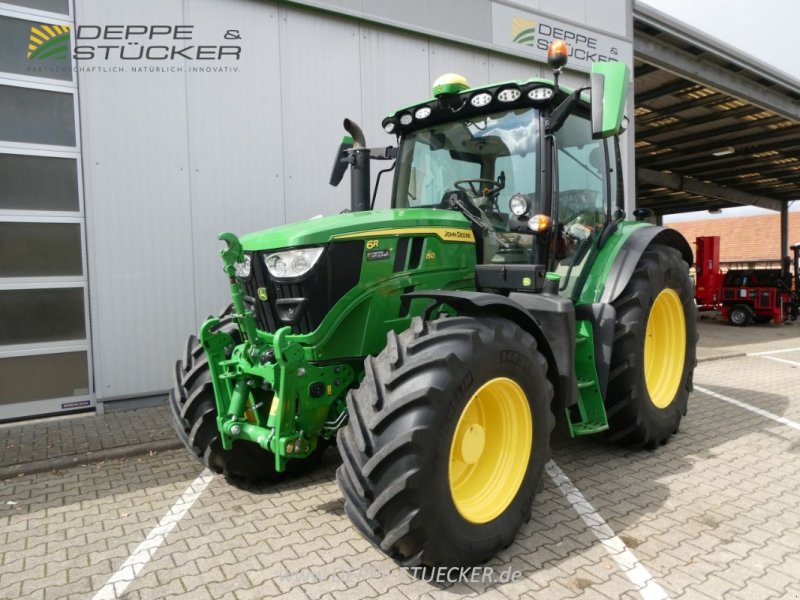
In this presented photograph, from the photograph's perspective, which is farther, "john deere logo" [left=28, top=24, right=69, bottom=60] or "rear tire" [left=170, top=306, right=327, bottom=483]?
"john deere logo" [left=28, top=24, right=69, bottom=60]

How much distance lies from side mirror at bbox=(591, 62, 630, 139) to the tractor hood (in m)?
0.96

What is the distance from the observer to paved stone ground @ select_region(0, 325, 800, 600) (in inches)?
105

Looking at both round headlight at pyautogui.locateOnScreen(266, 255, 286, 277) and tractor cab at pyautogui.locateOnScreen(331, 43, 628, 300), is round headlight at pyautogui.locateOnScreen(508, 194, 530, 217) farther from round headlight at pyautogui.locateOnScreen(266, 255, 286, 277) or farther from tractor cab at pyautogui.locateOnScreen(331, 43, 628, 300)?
round headlight at pyautogui.locateOnScreen(266, 255, 286, 277)

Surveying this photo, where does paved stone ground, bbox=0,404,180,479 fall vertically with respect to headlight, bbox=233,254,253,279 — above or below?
below

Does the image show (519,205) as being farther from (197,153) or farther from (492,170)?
(197,153)

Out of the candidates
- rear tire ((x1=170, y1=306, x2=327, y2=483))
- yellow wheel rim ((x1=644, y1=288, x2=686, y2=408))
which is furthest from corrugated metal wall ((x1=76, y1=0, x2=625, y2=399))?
yellow wheel rim ((x1=644, y1=288, x2=686, y2=408))

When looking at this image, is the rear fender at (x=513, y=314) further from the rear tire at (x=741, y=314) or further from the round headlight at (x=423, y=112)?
the rear tire at (x=741, y=314)

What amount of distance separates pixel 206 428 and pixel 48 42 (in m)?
4.47

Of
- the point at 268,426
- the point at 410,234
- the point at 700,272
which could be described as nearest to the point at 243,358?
the point at 268,426

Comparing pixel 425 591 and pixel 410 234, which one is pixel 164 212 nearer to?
pixel 410 234

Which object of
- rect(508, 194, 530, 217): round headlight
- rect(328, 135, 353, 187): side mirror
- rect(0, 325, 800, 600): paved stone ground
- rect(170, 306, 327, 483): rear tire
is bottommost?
rect(0, 325, 800, 600): paved stone ground

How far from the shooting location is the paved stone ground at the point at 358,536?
267cm

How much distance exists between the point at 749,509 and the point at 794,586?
2.79ft

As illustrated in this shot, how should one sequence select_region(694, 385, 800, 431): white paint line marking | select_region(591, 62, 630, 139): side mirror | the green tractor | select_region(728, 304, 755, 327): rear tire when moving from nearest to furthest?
1. the green tractor
2. select_region(591, 62, 630, 139): side mirror
3. select_region(694, 385, 800, 431): white paint line marking
4. select_region(728, 304, 755, 327): rear tire
